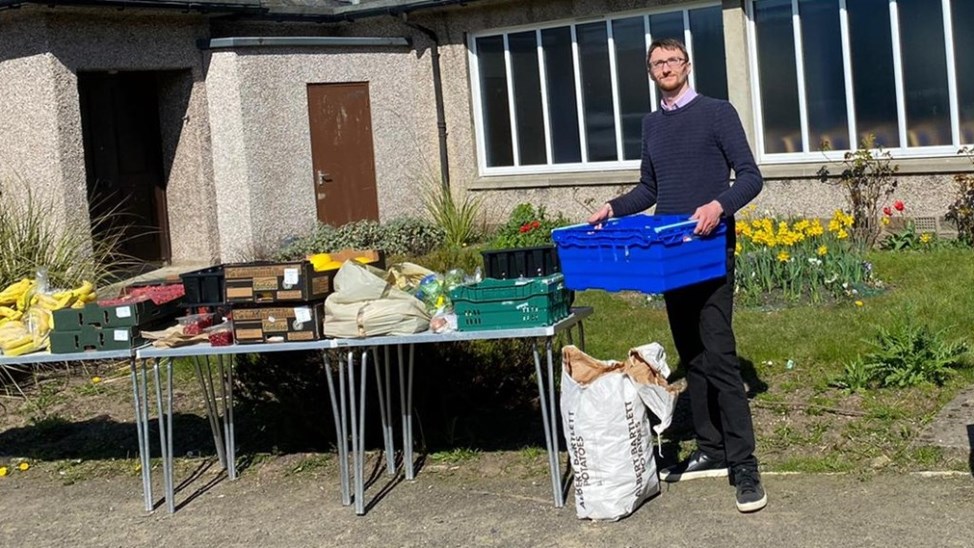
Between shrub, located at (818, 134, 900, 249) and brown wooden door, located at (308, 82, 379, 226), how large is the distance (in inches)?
236

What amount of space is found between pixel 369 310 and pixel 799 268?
499cm

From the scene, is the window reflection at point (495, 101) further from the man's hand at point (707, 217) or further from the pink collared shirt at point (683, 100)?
the man's hand at point (707, 217)

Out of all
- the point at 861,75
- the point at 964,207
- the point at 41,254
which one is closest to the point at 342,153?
the point at 41,254

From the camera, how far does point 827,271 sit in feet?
34.3

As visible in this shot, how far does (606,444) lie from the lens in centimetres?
603

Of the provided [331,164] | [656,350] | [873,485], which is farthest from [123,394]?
[331,164]

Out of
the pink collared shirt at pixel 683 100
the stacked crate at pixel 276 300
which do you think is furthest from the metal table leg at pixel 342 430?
the pink collared shirt at pixel 683 100

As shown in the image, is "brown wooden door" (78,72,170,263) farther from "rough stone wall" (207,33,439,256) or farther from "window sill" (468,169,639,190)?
"window sill" (468,169,639,190)

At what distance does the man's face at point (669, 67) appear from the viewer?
5.97 metres

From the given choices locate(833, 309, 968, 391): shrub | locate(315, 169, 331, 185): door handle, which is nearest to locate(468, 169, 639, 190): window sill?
locate(315, 169, 331, 185): door handle

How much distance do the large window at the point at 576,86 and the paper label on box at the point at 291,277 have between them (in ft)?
30.5

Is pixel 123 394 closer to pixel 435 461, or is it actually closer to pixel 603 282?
pixel 435 461

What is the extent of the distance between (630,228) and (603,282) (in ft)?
0.87

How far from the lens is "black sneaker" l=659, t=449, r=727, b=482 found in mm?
6500
